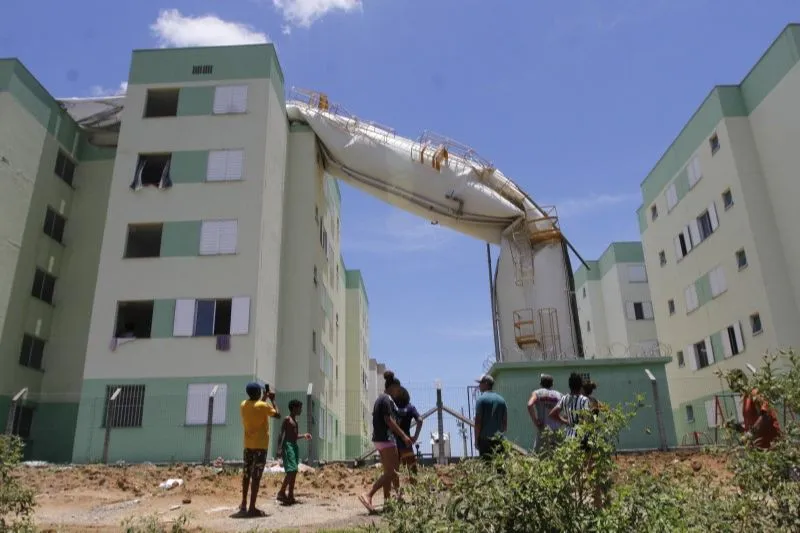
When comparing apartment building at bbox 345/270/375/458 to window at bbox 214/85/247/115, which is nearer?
window at bbox 214/85/247/115

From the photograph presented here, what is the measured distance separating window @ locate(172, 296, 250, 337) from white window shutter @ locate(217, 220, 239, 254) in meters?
1.84

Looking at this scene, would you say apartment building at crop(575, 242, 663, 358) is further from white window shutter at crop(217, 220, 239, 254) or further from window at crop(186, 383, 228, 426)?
window at crop(186, 383, 228, 426)

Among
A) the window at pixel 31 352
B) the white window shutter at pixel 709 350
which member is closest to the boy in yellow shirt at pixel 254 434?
the window at pixel 31 352

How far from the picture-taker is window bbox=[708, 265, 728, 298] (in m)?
27.6

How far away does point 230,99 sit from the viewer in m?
24.6

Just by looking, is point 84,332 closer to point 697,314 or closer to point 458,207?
point 458,207

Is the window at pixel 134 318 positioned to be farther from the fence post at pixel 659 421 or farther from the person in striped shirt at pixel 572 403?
the person in striped shirt at pixel 572 403

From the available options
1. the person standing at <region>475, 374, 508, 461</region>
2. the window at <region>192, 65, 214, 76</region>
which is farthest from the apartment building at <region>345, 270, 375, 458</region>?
the person standing at <region>475, 374, 508, 461</region>

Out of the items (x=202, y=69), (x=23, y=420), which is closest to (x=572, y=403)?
(x=202, y=69)

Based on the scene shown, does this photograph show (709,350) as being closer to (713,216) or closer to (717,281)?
(717,281)

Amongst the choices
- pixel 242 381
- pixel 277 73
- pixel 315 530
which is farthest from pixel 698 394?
pixel 315 530

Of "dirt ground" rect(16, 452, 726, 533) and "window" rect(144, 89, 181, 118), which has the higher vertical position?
"window" rect(144, 89, 181, 118)

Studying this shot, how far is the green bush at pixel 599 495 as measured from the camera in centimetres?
423

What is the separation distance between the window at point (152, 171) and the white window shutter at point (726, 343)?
2416 cm
